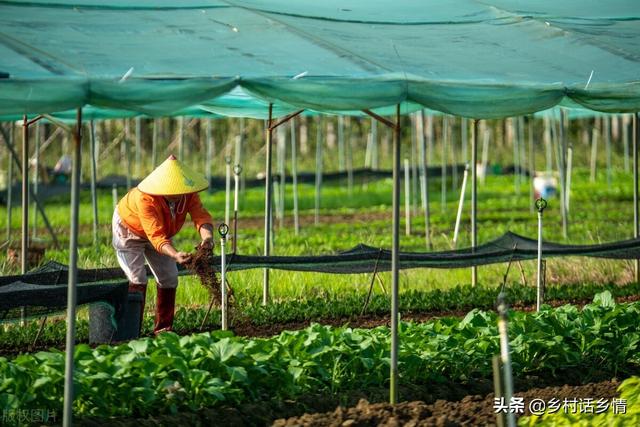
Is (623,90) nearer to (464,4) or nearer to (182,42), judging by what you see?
(464,4)

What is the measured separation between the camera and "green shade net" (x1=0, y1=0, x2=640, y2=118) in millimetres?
6402

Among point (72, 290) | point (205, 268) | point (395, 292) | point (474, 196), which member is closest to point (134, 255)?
point (205, 268)

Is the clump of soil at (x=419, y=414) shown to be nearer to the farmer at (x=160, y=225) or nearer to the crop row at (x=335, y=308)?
the farmer at (x=160, y=225)

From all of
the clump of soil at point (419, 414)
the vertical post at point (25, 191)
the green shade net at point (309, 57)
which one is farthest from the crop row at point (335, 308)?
the clump of soil at point (419, 414)

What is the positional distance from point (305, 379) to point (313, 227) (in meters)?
11.3

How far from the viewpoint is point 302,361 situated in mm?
7105

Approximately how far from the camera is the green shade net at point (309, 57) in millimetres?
6402

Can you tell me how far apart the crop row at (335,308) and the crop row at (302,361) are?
217 centimetres

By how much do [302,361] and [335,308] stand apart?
11.4 ft

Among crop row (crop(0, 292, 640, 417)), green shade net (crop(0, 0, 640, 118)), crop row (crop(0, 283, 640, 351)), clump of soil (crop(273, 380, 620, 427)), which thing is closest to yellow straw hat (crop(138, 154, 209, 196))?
crop row (crop(0, 283, 640, 351))

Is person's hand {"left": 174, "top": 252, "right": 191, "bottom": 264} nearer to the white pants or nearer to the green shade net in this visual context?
the white pants

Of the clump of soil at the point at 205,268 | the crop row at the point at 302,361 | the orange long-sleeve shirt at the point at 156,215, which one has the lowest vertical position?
the crop row at the point at 302,361

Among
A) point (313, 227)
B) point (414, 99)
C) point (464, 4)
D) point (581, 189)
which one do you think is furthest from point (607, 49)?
point (581, 189)

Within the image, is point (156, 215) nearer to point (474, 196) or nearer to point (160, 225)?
point (160, 225)
